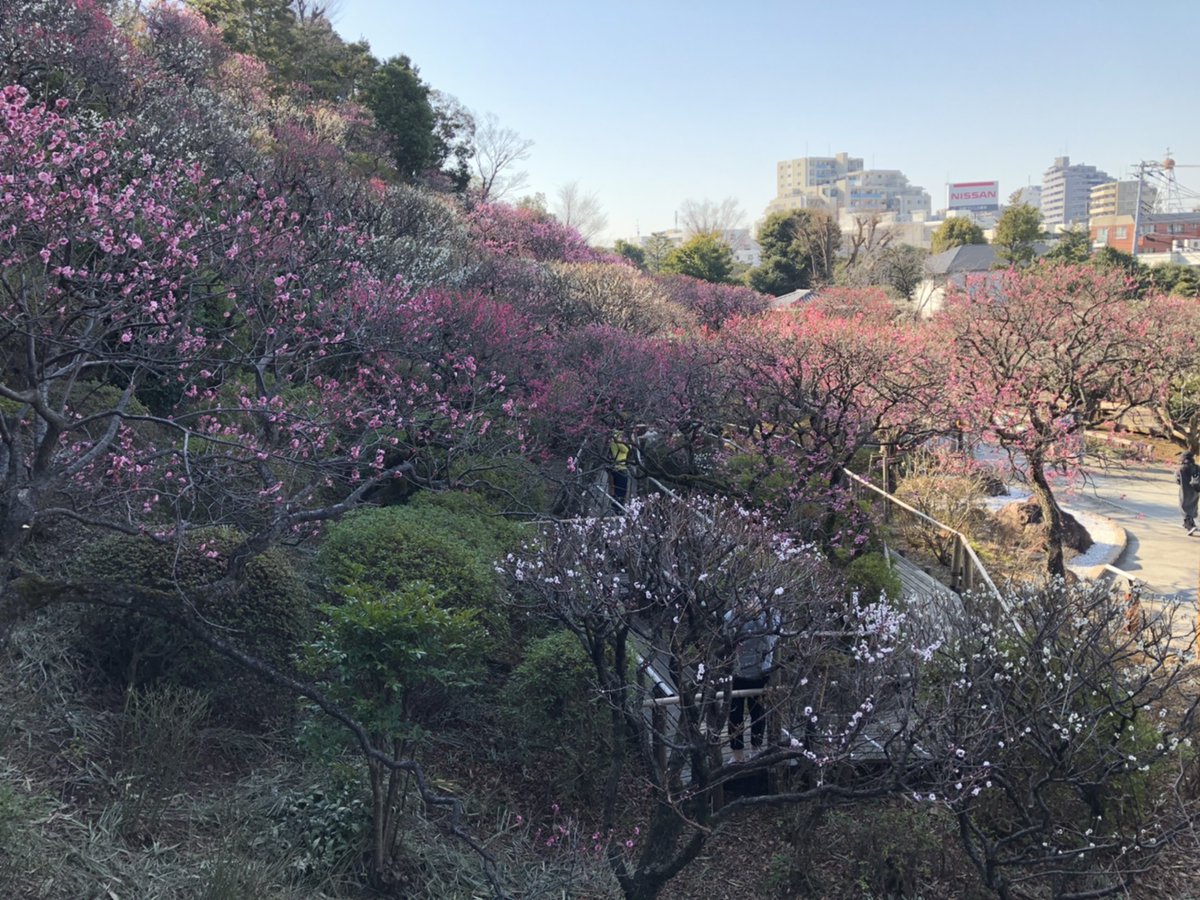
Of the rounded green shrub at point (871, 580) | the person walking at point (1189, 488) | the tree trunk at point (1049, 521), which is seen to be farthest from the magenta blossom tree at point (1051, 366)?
the rounded green shrub at point (871, 580)

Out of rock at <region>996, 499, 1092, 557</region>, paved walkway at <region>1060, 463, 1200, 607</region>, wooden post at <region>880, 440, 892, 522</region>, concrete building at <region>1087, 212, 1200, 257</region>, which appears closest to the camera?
wooden post at <region>880, 440, 892, 522</region>

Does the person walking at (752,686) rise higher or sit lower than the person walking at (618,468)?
lower

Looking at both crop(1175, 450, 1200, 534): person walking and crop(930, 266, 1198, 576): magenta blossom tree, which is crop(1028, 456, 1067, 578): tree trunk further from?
crop(1175, 450, 1200, 534): person walking

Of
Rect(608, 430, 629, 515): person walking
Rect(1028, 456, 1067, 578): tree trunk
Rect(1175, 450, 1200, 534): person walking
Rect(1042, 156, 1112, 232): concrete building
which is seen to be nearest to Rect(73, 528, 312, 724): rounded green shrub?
Rect(608, 430, 629, 515): person walking

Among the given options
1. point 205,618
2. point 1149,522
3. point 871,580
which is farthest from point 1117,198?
point 205,618

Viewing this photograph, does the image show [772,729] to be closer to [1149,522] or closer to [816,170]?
[1149,522]

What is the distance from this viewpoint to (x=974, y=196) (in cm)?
17300

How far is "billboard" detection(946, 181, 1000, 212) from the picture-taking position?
567 ft

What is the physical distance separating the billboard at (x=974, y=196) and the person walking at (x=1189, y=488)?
573 feet

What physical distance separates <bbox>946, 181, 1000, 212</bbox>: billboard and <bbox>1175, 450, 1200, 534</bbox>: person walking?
573 ft

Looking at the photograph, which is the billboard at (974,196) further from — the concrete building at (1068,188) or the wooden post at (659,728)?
the wooden post at (659,728)

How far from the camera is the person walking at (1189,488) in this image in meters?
15.4

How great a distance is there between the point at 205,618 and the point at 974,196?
7490 inches

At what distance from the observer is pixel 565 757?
6965 millimetres
